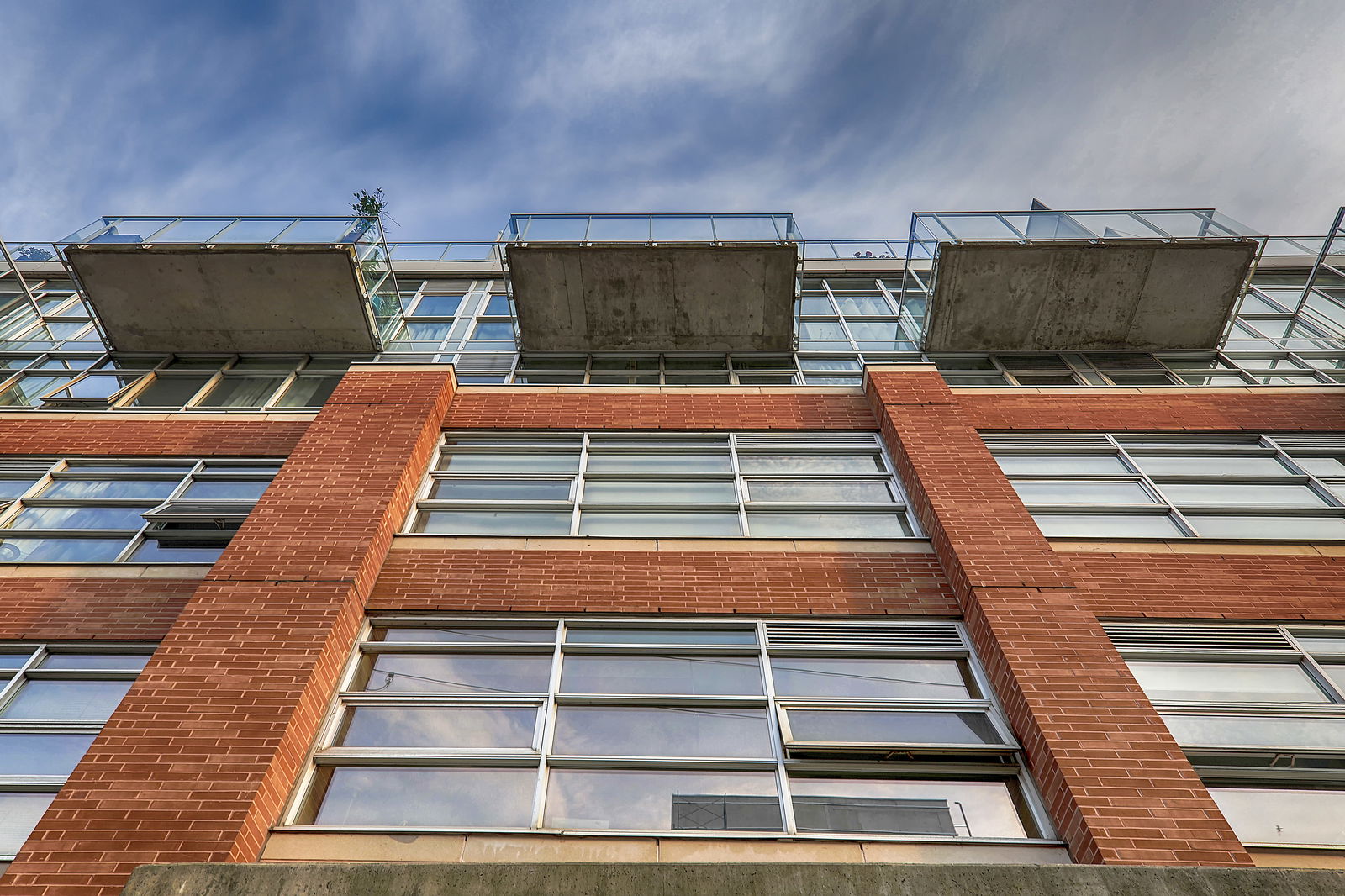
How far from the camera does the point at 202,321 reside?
1400 centimetres

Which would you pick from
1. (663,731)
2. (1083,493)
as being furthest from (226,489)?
(1083,493)

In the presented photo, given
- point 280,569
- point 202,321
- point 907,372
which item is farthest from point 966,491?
point 202,321

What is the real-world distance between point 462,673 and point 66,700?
12.6 feet

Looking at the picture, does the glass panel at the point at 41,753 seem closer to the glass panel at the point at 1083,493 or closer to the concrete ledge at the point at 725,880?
the concrete ledge at the point at 725,880

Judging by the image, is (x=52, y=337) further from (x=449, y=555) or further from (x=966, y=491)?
(x=966, y=491)

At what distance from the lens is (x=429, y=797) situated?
5.87 metres

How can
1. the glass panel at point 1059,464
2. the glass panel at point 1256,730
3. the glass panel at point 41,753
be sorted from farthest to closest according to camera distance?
1. the glass panel at point 1059,464
2. the glass panel at point 1256,730
3. the glass panel at point 41,753

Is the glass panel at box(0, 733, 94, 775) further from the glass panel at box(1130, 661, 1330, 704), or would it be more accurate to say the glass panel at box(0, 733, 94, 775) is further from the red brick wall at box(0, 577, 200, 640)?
the glass panel at box(1130, 661, 1330, 704)

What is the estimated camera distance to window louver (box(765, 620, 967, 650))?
7.35m

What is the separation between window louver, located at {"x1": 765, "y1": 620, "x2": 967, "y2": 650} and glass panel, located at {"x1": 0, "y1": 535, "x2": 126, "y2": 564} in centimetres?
818

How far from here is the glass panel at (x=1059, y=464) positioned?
34.4 feet

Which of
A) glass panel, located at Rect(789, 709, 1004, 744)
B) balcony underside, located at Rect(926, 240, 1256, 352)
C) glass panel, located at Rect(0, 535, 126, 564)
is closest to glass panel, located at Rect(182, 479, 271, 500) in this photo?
glass panel, located at Rect(0, 535, 126, 564)

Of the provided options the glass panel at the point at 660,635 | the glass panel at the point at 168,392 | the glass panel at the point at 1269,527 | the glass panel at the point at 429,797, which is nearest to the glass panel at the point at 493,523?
the glass panel at the point at 660,635

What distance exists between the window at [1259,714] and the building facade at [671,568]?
40 millimetres
